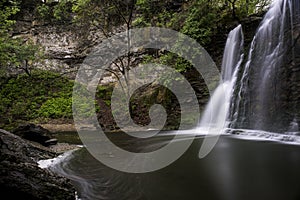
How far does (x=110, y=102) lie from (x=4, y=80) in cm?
772

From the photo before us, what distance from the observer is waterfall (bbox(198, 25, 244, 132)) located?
822cm

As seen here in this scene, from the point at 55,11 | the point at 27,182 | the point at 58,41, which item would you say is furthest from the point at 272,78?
the point at 55,11

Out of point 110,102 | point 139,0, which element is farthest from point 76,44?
point 139,0

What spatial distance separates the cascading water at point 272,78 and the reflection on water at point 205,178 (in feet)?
7.11

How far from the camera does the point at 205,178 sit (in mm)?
3146

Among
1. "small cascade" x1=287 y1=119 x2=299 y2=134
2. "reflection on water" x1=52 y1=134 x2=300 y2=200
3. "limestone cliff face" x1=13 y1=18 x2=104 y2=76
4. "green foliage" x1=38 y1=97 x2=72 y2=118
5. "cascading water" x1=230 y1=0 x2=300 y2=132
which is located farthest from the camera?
"limestone cliff face" x1=13 y1=18 x2=104 y2=76

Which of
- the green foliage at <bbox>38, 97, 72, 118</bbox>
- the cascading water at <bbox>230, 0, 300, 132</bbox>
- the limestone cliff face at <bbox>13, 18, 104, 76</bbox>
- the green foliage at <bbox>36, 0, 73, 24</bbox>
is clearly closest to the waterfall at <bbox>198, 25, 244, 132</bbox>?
the cascading water at <bbox>230, 0, 300, 132</bbox>

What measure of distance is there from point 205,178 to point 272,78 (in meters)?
4.99

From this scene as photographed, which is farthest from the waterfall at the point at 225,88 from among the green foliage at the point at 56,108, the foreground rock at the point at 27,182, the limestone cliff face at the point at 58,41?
the limestone cliff face at the point at 58,41

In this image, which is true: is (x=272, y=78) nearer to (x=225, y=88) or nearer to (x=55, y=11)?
(x=225, y=88)

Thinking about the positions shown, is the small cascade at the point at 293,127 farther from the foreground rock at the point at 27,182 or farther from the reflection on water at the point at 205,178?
the foreground rock at the point at 27,182

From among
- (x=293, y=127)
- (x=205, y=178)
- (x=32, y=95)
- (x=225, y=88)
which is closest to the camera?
(x=205, y=178)

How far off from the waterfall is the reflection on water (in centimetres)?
369

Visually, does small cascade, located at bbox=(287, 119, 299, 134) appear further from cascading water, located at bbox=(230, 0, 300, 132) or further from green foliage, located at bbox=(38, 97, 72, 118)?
green foliage, located at bbox=(38, 97, 72, 118)
